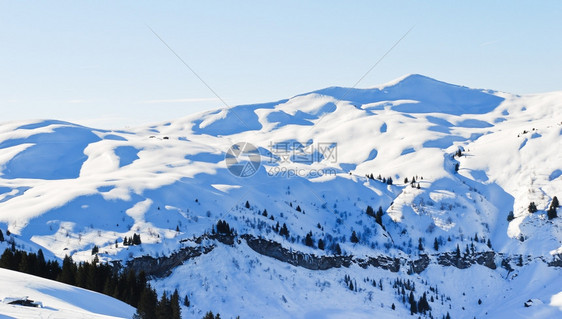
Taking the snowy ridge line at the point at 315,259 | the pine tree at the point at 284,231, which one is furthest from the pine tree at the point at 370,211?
the pine tree at the point at 284,231

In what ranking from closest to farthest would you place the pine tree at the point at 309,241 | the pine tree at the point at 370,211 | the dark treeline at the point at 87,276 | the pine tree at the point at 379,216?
the dark treeline at the point at 87,276 → the pine tree at the point at 309,241 → the pine tree at the point at 379,216 → the pine tree at the point at 370,211

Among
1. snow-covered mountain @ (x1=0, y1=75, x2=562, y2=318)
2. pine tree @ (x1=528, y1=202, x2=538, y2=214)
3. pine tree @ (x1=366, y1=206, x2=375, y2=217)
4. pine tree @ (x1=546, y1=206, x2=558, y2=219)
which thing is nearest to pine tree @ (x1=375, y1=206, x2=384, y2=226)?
snow-covered mountain @ (x1=0, y1=75, x2=562, y2=318)

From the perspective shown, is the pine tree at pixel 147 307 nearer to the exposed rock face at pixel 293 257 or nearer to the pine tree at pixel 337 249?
the exposed rock face at pixel 293 257

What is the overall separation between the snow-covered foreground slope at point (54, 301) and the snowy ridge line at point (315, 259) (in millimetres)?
38894

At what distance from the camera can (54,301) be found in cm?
5422

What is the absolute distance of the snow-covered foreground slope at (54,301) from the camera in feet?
152

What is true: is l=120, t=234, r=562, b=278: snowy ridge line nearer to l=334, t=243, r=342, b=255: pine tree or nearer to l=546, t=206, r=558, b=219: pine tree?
l=334, t=243, r=342, b=255: pine tree

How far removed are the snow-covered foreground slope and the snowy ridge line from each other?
38.9 m

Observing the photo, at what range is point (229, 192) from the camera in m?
163

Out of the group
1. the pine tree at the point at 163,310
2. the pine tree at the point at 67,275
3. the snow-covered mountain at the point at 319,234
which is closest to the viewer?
the pine tree at the point at 163,310

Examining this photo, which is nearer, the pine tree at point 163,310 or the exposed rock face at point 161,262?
the pine tree at point 163,310

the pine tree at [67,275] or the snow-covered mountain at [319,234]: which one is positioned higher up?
the pine tree at [67,275]

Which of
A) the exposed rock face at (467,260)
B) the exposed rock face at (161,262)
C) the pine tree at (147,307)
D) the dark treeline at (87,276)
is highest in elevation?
the pine tree at (147,307)

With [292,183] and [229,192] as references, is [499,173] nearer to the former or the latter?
[292,183]
